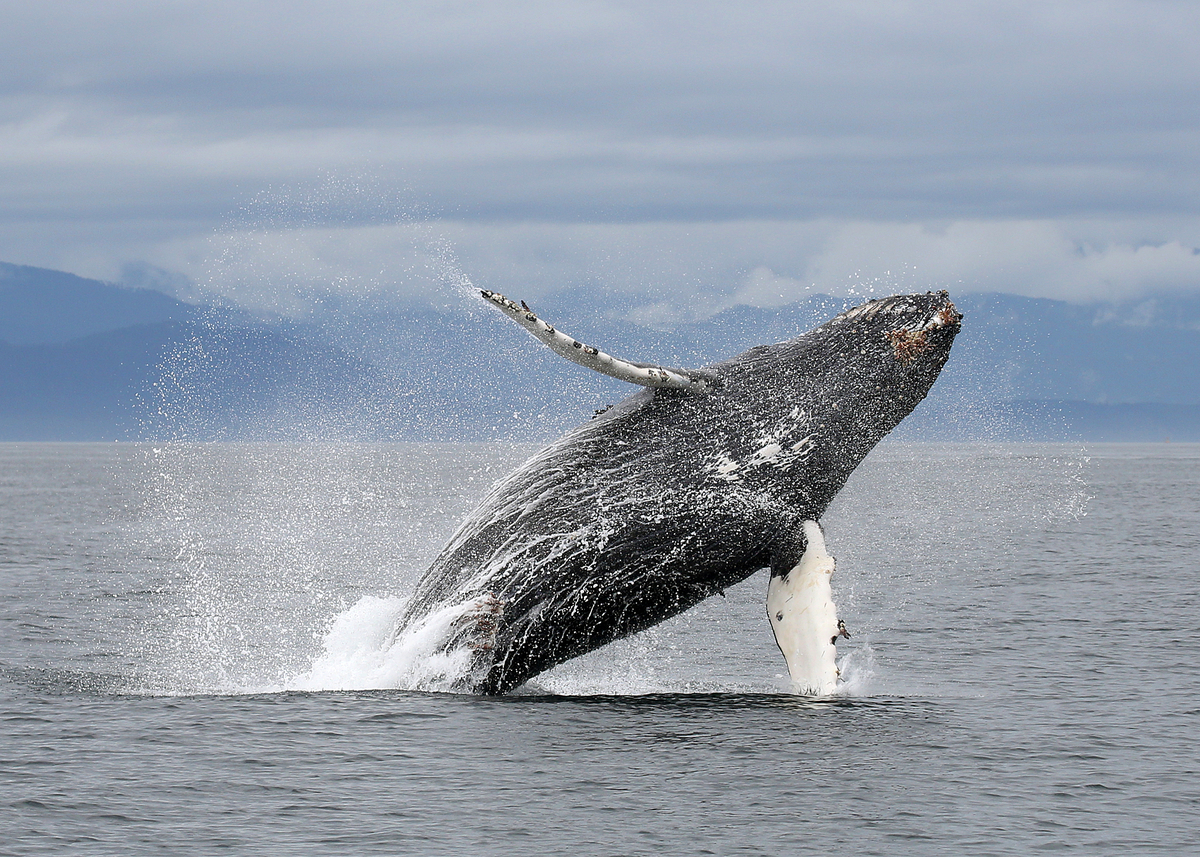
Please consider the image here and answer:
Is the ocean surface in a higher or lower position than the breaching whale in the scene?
lower

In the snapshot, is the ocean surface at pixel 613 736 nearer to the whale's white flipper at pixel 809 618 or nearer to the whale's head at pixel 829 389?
the whale's white flipper at pixel 809 618

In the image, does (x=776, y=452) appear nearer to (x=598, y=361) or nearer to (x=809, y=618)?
(x=809, y=618)

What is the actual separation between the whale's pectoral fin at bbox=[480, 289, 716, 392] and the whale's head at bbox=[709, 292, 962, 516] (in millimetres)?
310

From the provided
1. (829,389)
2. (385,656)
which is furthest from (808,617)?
(385,656)

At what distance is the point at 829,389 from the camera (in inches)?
534

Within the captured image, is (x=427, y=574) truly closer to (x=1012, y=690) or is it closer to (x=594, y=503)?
(x=594, y=503)

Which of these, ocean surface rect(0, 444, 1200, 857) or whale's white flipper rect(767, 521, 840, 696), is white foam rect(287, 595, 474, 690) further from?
whale's white flipper rect(767, 521, 840, 696)

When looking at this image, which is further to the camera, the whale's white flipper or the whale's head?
the whale's head

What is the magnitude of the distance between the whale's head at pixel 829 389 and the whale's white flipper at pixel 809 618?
1.86ft

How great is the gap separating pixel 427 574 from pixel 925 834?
5.45m

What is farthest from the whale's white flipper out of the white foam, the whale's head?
the white foam

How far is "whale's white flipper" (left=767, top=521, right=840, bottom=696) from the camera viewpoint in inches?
512

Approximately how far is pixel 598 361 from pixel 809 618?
304 centimetres

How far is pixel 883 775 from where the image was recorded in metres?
11.1
